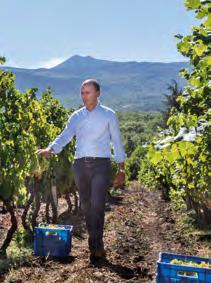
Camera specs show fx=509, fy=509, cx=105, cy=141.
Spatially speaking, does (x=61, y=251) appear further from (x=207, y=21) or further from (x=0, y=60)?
(x=207, y=21)

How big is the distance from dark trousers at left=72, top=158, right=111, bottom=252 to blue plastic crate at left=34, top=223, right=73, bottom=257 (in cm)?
52

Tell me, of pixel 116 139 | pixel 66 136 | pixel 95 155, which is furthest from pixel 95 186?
pixel 66 136

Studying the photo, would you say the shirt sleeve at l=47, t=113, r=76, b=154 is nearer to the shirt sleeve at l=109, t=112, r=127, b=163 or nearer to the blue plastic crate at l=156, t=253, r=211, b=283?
the shirt sleeve at l=109, t=112, r=127, b=163

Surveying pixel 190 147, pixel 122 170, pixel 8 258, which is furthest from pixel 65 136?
pixel 190 147

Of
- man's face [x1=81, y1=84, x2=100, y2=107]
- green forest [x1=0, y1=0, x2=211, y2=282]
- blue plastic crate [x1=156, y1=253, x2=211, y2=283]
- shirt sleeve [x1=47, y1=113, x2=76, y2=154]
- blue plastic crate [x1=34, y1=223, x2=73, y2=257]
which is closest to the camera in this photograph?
green forest [x1=0, y1=0, x2=211, y2=282]

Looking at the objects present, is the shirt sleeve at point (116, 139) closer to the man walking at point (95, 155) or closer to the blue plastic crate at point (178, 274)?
the man walking at point (95, 155)

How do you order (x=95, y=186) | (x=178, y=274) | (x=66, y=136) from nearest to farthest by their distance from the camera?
(x=178, y=274) < (x=95, y=186) < (x=66, y=136)

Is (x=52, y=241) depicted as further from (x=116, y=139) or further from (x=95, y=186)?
(x=116, y=139)

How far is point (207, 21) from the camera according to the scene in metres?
3.47

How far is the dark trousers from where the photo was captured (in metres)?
6.87

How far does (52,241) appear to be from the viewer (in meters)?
7.34

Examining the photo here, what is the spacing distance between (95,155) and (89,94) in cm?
83

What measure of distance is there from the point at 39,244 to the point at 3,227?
6737mm

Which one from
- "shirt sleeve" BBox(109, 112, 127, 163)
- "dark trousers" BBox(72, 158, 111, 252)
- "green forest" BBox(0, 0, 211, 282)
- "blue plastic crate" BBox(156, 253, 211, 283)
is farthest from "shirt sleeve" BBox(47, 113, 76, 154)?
"blue plastic crate" BBox(156, 253, 211, 283)
